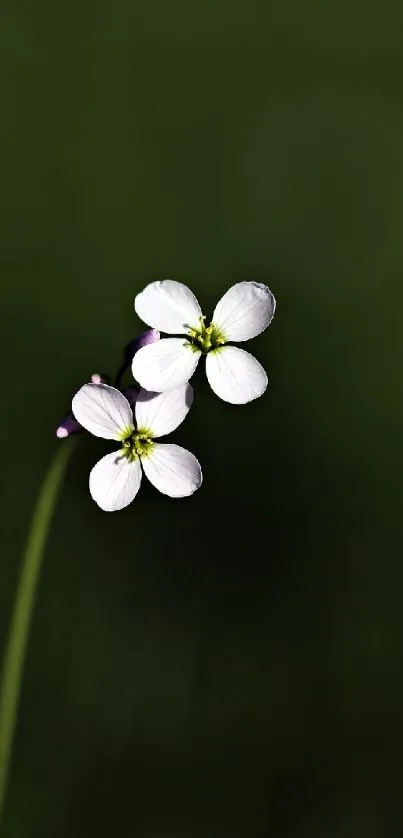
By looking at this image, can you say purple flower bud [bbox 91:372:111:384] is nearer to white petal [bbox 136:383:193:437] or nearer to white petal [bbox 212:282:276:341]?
white petal [bbox 136:383:193:437]

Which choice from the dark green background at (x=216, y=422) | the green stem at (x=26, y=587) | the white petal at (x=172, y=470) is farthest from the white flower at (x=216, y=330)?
the dark green background at (x=216, y=422)

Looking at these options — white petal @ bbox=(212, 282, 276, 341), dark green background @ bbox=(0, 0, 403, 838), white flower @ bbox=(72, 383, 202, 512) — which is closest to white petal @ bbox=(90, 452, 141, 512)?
white flower @ bbox=(72, 383, 202, 512)

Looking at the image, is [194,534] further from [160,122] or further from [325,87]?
[325,87]

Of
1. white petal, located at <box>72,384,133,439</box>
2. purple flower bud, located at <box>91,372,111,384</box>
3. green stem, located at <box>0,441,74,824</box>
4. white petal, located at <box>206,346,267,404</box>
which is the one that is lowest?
green stem, located at <box>0,441,74,824</box>

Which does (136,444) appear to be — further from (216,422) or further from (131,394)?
(216,422)

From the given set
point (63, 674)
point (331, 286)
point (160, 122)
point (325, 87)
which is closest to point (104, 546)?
point (63, 674)

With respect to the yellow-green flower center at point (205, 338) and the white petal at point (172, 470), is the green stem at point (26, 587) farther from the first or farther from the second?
the yellow-green flower center at point (205, 338)

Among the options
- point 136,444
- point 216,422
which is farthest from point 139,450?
point 216,422
